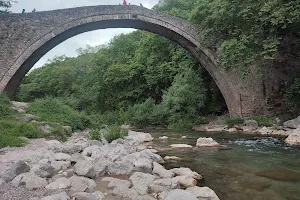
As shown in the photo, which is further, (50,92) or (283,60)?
(50,92)

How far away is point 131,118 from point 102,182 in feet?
50.3

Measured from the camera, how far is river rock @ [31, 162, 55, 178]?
497 centimetres

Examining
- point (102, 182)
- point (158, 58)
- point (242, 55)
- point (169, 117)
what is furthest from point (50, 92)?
point (102, 182)

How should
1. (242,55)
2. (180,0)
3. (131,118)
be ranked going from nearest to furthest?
(242,55) < (131,118) < (180,0)

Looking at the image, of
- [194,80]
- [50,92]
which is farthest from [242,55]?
[50,92]

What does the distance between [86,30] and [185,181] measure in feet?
42.0

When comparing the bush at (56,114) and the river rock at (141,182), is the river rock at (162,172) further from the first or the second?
the bush at (56,114)

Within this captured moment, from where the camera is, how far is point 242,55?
44.1ft

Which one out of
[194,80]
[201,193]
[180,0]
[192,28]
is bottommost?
[201,193]

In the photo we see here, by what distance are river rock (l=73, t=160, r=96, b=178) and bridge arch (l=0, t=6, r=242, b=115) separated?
9812mm

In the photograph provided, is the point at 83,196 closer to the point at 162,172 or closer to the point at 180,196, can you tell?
the point at 180,196

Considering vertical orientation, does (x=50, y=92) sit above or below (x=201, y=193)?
above

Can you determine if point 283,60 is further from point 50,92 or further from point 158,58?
point 50,92

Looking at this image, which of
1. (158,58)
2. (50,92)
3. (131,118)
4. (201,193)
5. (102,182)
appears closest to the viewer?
(201,193)
